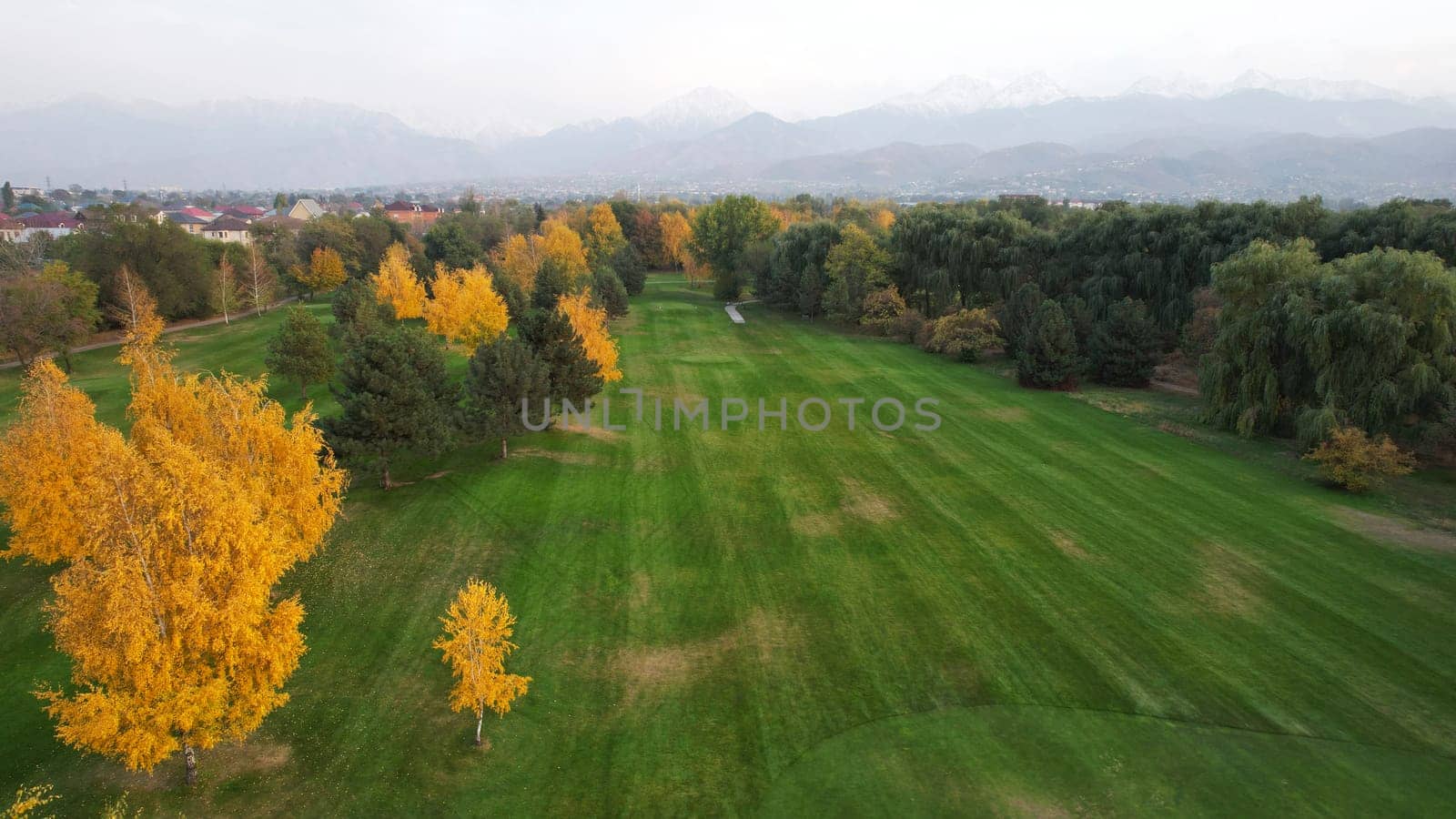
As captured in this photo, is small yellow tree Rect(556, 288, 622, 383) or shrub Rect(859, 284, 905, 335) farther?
shrub Rect(859, 284, 905, 335)

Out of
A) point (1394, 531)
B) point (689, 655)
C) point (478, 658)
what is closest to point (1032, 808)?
point (689, 655)

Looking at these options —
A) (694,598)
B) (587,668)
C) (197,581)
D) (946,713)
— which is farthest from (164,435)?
(946,713)

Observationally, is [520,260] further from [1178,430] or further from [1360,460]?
[1360,460]

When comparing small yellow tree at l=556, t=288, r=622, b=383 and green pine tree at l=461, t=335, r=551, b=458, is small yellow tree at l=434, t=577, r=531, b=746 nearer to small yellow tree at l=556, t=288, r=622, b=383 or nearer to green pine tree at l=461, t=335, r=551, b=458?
green pine tree at l=461, t=335, r=551, b=458

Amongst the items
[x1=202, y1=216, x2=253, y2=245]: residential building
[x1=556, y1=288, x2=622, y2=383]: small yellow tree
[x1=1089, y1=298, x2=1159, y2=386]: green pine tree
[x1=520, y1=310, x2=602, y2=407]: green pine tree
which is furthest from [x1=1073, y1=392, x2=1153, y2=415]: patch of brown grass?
[x1=202, y1=216, x2=253, y2=245]: residential building

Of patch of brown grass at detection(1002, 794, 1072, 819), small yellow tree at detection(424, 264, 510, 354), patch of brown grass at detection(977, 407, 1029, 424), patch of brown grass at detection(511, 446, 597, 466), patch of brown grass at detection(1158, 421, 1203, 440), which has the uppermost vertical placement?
small yellow tree at detection(424, 264, 510, 354)

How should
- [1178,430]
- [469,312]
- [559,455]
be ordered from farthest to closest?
[469,312]
[1178,430]
[559,455]

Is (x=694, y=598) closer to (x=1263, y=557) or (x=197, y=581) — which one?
(x=197, y=581)
